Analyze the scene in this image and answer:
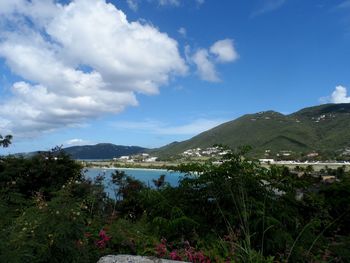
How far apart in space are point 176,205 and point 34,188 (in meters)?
8.63

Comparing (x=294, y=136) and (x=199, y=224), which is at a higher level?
(x=294, y=136)

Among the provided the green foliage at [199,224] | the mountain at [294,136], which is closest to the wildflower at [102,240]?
the green foliage at [199,224]

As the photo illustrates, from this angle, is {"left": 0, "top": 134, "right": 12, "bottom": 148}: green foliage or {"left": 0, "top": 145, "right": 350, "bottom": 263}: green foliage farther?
{"left": 0, "top": 134, "right": 12, "bottom": 148}: green foliage

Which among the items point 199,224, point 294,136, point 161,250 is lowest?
point 161,250

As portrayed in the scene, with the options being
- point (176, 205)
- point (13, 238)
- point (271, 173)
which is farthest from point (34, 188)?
point (13, 238)

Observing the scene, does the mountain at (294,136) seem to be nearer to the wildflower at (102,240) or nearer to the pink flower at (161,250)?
the wildflower at (102,240)

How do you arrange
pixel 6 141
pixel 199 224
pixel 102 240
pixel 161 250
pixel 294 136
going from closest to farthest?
pixel 161 250
pixel 102 240
pixel 199 224
pixel 6 141
pixel 294 136

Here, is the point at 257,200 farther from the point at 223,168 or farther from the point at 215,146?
the point at 215,146

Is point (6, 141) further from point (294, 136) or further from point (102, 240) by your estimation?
point (294, 136)

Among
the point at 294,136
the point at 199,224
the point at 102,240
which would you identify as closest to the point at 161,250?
the point at 102,240

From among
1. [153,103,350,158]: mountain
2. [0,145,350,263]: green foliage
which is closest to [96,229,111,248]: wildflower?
[0,145,350,263]: green foliage

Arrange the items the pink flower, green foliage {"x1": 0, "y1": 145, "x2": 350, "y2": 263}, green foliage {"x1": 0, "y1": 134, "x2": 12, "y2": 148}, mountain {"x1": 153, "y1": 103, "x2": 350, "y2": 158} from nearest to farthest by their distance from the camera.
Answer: green foliage {"x1": 0, "y1": 145, "x2": 350, "y2": 263}, the pink flower, green foliage {"x1": 0, "y1": 134, "x2": 12, "y2": 148}, mountain {"x1": 153, "y1": 103, "x2": 350, "y2": 158}

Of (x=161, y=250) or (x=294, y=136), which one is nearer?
(x=161, y=250)

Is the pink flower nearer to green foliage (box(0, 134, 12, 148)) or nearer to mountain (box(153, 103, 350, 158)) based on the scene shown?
green foliage (box(0, 134, 12, 148))
